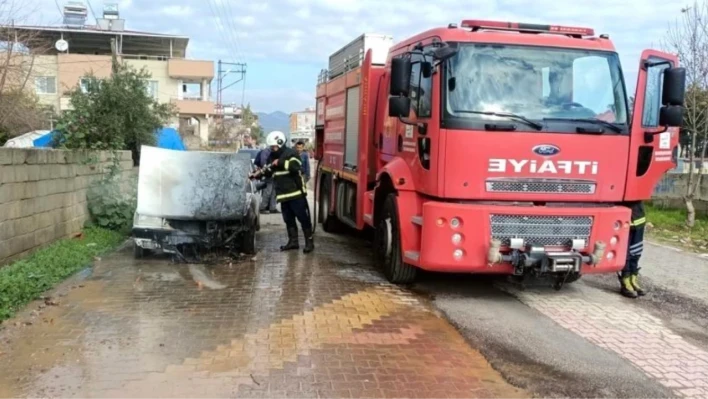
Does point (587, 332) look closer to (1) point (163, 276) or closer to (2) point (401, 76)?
(2) point (401, 76)

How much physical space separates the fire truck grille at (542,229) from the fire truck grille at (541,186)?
0.85 ft

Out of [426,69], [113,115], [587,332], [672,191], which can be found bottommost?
[587,332]

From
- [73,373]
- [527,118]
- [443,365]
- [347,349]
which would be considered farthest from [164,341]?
[527,118]

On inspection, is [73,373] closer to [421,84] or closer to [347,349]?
[347,349]

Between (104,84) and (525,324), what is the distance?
10.6 metres

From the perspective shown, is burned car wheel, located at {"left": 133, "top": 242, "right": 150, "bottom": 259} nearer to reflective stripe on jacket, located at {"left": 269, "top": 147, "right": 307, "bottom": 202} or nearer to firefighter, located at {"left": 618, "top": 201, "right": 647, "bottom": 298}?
reflective stripe on jacket, located at {"left": 269, "top": 147, "right": 307, "bottom": 202}

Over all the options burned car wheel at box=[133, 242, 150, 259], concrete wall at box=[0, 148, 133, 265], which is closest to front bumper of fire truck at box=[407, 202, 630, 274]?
burned car wheel at box=[133, 242, 150, 259]

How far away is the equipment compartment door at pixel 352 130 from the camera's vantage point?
894cm

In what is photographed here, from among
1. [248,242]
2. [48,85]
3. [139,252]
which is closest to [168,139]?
[139,252]

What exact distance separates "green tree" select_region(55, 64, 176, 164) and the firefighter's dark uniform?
377 cm

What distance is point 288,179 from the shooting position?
9227 millimetres

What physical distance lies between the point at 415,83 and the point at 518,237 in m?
1.97

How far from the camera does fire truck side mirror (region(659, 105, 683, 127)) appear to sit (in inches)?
248

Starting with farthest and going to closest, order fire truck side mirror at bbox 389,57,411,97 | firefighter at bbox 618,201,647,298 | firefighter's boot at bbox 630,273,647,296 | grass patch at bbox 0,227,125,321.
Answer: firefighter's boot at bbox 630,273,647,296, firefighter at bbox 618,201,647,298, fire truck side mirror at bbox 389,57,411,97, grass patch at bbox 0,227,125,321
